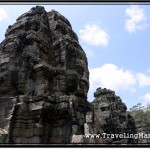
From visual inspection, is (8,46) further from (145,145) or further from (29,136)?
(145,145)

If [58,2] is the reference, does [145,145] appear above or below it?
below

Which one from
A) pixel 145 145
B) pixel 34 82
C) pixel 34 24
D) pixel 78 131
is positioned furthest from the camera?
pixel 34 24

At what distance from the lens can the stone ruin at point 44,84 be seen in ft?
42.3

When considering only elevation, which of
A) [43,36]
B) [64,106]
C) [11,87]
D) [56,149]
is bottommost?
[56,149]

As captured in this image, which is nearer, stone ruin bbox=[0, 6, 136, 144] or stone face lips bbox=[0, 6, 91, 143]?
stone ruin bbox=[0, 6, 136, 144]

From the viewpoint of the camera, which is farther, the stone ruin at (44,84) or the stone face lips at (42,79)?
the stone face lips at (42,79)

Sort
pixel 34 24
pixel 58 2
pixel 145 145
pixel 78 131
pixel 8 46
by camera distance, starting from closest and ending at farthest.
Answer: pixel 145 145, pixel 58 2, pixel 78 131, pixel 8 46, pixel 34 24

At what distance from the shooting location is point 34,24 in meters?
17.8

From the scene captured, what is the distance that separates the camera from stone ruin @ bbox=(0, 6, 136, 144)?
1288 centimetres

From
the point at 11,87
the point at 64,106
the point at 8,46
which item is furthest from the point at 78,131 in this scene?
the point at 8,46

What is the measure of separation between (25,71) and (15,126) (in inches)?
133

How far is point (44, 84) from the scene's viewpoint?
1452 centimetres

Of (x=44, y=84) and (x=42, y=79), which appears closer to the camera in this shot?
(x=44, y=84)

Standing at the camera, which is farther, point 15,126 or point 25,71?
point 25,71
